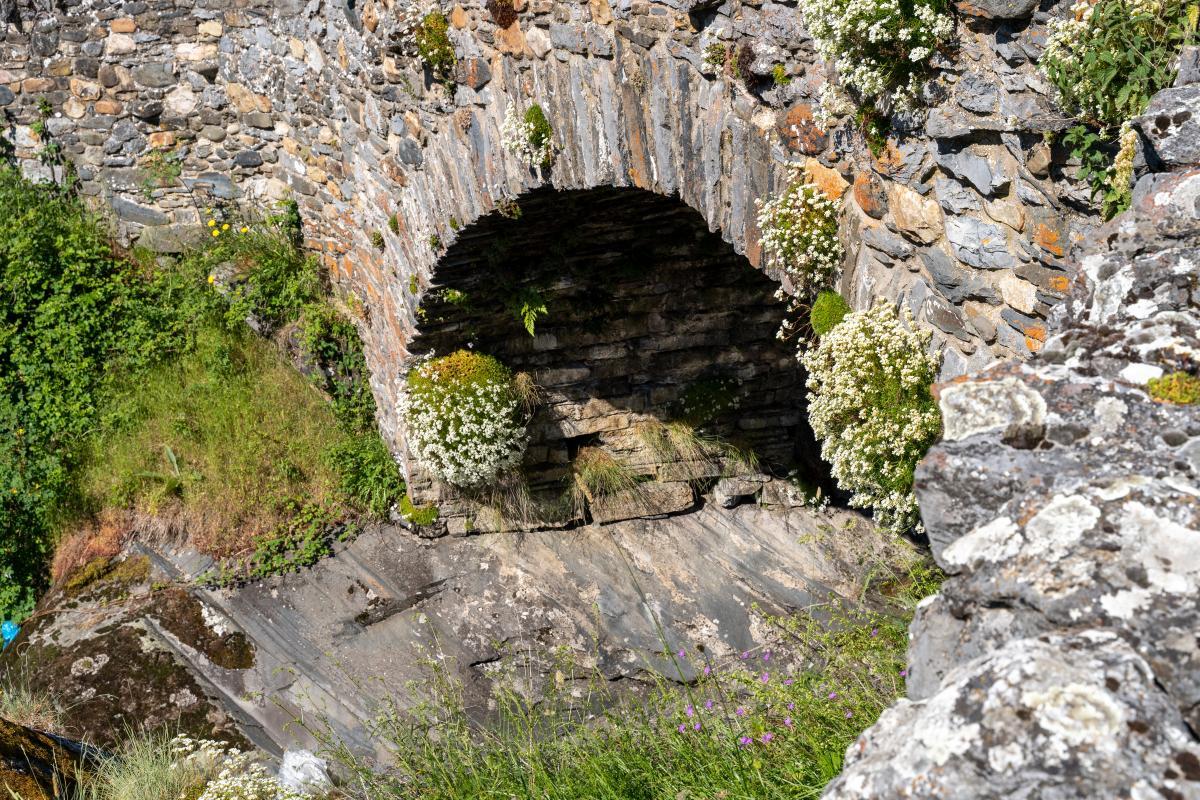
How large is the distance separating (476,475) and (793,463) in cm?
277

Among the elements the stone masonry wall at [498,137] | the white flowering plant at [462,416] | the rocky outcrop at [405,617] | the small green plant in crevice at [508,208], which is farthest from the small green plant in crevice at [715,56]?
the white flowering plant at [462,416]

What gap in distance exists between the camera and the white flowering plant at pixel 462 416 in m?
6.76

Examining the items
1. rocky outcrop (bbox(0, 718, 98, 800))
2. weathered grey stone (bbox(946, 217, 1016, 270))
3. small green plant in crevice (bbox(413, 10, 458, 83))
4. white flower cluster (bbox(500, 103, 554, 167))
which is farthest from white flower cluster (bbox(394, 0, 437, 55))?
rocky outcrop (bbox(0, 718, 98, 800))

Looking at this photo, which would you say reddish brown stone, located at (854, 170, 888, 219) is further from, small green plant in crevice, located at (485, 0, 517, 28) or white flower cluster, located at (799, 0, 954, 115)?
small green plant in crevice, located at (485, 0, 517, 28)

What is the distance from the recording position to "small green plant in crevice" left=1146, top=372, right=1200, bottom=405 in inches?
62.8

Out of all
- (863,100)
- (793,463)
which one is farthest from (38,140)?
(863,100)

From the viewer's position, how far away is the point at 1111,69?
2461 millimetres

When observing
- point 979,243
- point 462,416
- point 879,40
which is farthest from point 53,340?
point 979,243

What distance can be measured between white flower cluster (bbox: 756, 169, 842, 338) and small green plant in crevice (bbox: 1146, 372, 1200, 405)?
2209 mm

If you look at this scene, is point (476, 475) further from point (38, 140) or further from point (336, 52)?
point (38, 140)

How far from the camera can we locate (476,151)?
5.34 meters

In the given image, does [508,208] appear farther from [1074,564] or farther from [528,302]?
[1074,564]

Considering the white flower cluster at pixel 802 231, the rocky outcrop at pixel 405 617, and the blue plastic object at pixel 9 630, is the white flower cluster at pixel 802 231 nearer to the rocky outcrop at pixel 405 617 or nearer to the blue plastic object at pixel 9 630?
the rocky outcrop at pixel 405 617

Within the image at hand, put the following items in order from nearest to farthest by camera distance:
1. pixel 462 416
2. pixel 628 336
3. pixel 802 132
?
pixel 802 132 < pixel 462 416 < pixel 628 336
